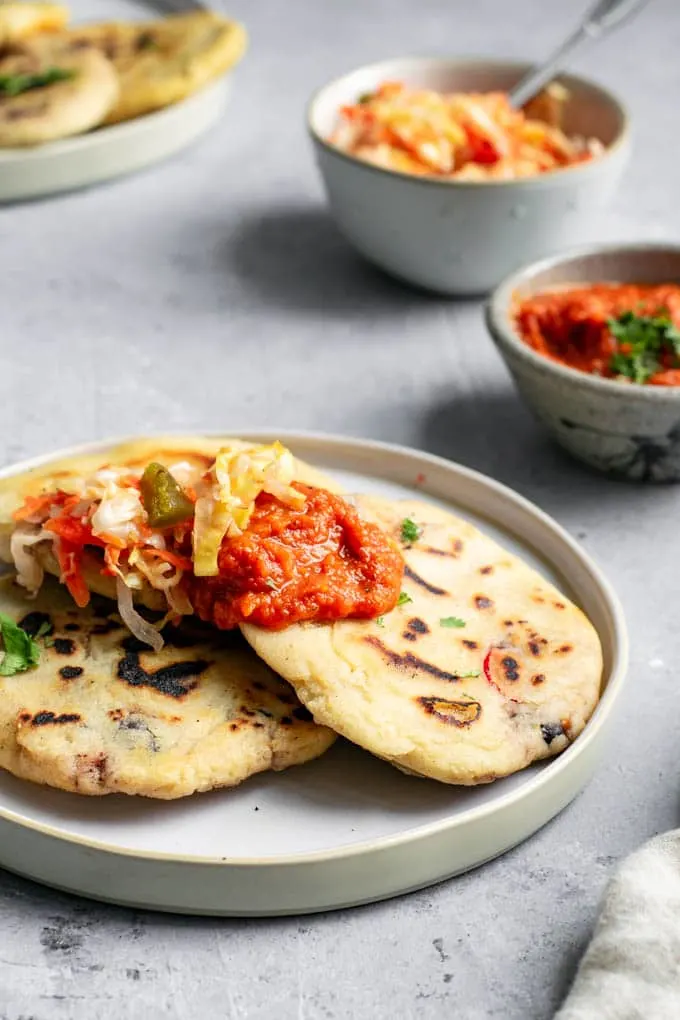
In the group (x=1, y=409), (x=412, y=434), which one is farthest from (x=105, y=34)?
(x=412, y=434)

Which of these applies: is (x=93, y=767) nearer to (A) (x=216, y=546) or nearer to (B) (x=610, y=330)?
(A) (x=216, y=546)

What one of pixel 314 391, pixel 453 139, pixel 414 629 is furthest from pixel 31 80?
pixel 414 629

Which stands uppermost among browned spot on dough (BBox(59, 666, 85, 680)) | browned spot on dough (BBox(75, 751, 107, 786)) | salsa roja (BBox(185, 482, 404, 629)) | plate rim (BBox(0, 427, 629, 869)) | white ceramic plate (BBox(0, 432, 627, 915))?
salsa roja (BBox(185, 482, 404, 629))

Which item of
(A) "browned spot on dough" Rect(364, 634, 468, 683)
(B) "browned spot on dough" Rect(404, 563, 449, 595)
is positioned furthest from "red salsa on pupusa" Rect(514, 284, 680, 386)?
(A) "browned spot on dough" Rect(364, 634, 468, 683)

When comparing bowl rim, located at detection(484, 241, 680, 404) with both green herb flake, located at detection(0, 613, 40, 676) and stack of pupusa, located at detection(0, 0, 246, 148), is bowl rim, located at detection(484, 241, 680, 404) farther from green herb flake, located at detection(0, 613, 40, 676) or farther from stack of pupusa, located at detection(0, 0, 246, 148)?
stack of pupusa, located at detection(0, 0, 246, 148)

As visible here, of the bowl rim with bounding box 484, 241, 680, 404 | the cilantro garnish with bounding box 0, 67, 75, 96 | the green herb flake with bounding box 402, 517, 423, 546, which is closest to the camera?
the green herb flake with bounding box 402, 517, 423, 546

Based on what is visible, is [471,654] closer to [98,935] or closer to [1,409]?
[98,935]

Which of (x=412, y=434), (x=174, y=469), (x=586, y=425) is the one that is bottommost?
(x=412, y=434)
